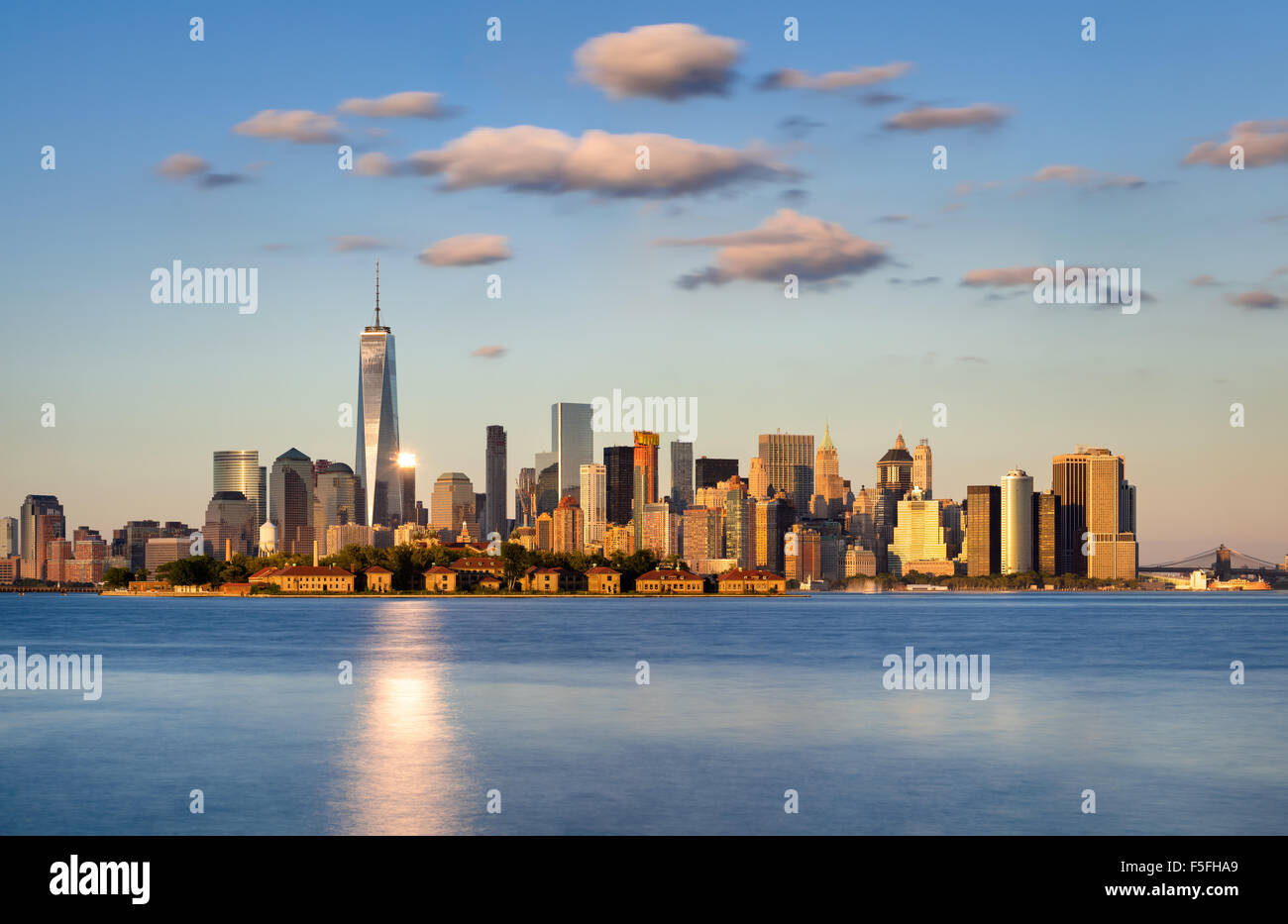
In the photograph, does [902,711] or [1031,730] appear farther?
[902,711]
